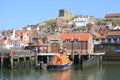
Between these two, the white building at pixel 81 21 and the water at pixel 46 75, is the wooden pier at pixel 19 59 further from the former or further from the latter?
the white building at pixel 81 21

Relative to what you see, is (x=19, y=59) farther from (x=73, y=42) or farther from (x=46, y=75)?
(x=73, y=42)

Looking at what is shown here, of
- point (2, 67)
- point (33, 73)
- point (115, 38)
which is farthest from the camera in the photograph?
point (115, 38)

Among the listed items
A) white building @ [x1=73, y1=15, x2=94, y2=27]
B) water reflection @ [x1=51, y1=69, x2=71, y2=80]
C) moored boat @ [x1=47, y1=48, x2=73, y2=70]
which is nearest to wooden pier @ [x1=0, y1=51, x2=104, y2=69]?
moored boat @ [x1=47, y1=48, x2=73, y2=70]

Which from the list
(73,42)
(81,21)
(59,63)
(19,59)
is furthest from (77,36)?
(81,21)

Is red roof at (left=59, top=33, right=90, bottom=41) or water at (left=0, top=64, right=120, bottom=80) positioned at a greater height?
red roof at (left=59, top=33, right=90, bottom=41)

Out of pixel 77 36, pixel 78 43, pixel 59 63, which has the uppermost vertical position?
pixel 77 36

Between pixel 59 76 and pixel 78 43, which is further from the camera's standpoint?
pixel 78 43

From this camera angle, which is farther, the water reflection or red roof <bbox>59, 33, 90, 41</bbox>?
red roof <bbox>59, 33, 90, 41</bbox>

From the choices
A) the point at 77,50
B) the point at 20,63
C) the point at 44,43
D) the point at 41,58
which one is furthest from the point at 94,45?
the point at 20,63

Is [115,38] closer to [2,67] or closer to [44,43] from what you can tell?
[44,43]

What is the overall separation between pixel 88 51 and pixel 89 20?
71198mm

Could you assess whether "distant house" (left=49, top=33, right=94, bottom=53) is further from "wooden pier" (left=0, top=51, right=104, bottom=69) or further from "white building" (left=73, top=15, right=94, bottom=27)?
"white building" (left=73, top=15, right=94, bottom=27)

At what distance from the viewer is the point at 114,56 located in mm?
90125

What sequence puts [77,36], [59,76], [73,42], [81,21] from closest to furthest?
[59,76], [73,42], [77,36], [81,21]
